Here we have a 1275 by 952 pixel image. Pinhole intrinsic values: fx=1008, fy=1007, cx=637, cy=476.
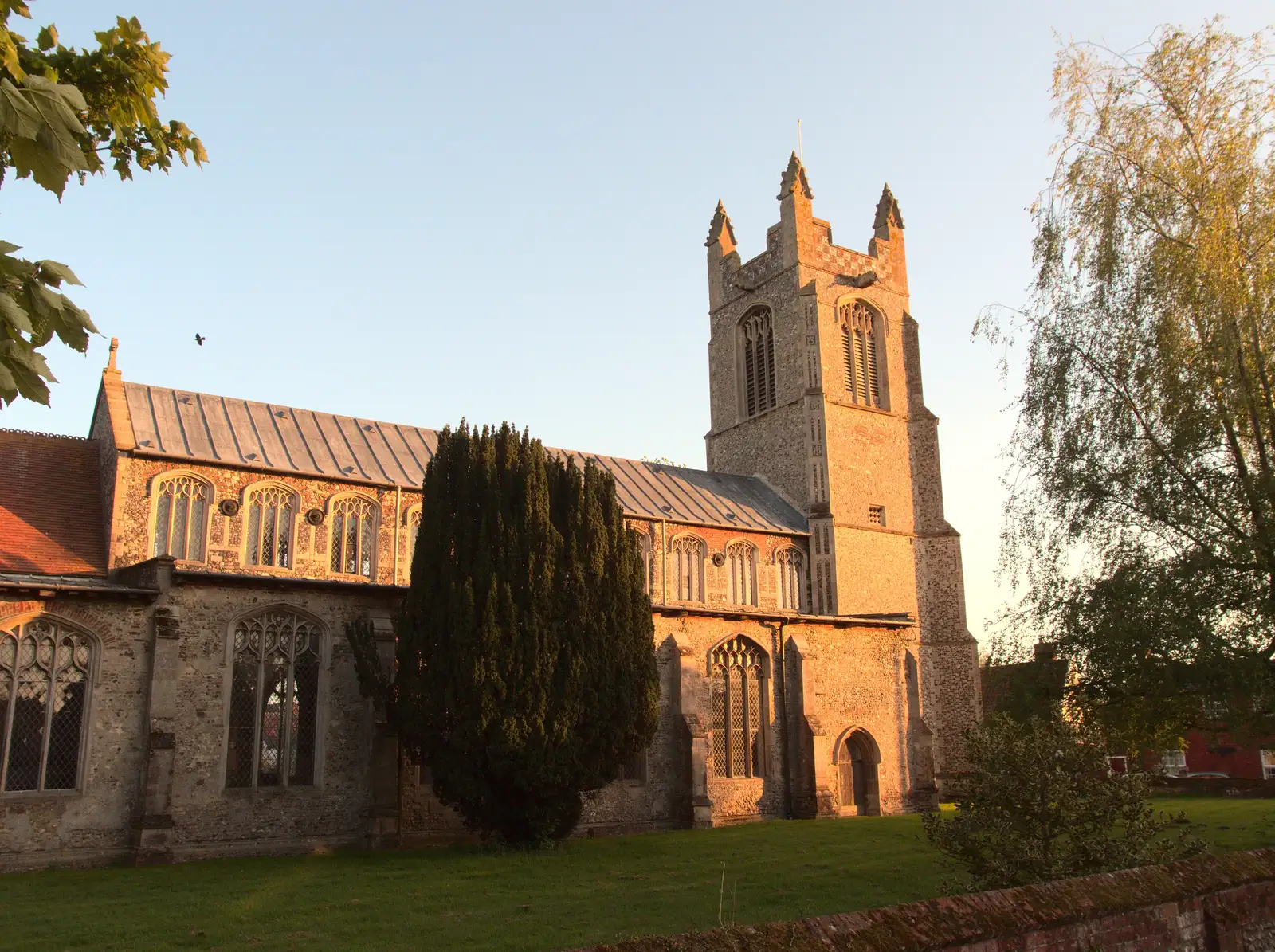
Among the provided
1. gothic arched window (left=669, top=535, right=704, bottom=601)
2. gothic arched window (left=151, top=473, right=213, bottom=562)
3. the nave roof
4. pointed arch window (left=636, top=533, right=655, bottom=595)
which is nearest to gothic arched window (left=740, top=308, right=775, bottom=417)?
the nave roof

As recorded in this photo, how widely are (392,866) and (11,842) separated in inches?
226

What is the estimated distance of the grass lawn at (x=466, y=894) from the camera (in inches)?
431

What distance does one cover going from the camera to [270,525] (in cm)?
2241

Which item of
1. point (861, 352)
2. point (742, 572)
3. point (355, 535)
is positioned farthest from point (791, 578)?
point (355, 535)

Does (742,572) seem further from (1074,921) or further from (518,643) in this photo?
(1074,921)

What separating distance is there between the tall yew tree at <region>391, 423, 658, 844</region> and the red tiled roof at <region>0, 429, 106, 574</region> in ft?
22.6

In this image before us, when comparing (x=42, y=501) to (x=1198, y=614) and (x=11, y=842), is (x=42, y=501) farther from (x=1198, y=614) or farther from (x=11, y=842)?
(x=1198, y=614)

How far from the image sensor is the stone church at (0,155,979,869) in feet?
54.4

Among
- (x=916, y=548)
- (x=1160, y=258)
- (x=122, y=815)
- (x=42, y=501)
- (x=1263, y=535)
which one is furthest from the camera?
(x=916, y=548)

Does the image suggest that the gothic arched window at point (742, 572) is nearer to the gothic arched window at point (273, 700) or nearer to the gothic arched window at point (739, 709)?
the gothic arched window at point (739, 709)

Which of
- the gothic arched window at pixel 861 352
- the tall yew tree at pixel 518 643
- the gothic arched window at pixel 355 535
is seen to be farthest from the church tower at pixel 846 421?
the gothic arched window at pixel 355 535

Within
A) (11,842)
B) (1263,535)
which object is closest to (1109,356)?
(1263,535)

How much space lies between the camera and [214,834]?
17047 millimetres

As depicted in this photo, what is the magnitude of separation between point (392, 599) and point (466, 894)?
7.64 meters
